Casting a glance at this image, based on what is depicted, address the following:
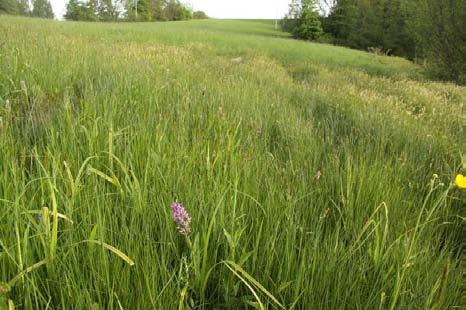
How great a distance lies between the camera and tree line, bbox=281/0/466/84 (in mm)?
12445

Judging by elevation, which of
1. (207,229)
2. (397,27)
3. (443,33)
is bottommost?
(207,229)

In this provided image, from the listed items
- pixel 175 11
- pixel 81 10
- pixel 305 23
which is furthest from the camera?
pixel 175 11

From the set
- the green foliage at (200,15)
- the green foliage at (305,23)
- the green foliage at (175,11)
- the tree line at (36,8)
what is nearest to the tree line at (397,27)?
the green foliage at (305,23)

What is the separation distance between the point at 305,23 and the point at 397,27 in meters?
17.7

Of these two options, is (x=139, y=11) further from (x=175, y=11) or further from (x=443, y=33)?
(x=443, y=33)

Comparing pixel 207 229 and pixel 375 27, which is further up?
pixel 375 27

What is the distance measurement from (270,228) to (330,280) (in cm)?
31

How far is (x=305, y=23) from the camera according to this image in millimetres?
54281

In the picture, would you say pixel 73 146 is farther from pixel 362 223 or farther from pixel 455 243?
pixel 455 243

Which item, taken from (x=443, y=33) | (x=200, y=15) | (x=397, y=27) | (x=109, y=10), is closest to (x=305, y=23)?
(x=397, y=27)

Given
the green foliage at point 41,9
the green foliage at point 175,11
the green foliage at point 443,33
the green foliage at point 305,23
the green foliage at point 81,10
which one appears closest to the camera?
the green foliage at point 443,33

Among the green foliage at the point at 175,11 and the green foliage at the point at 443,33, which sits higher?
the green foliage at the point at 175,11

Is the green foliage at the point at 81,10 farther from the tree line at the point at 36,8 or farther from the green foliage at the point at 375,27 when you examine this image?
the green foliage at the point at 375,27

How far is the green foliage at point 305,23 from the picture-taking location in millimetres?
53438
